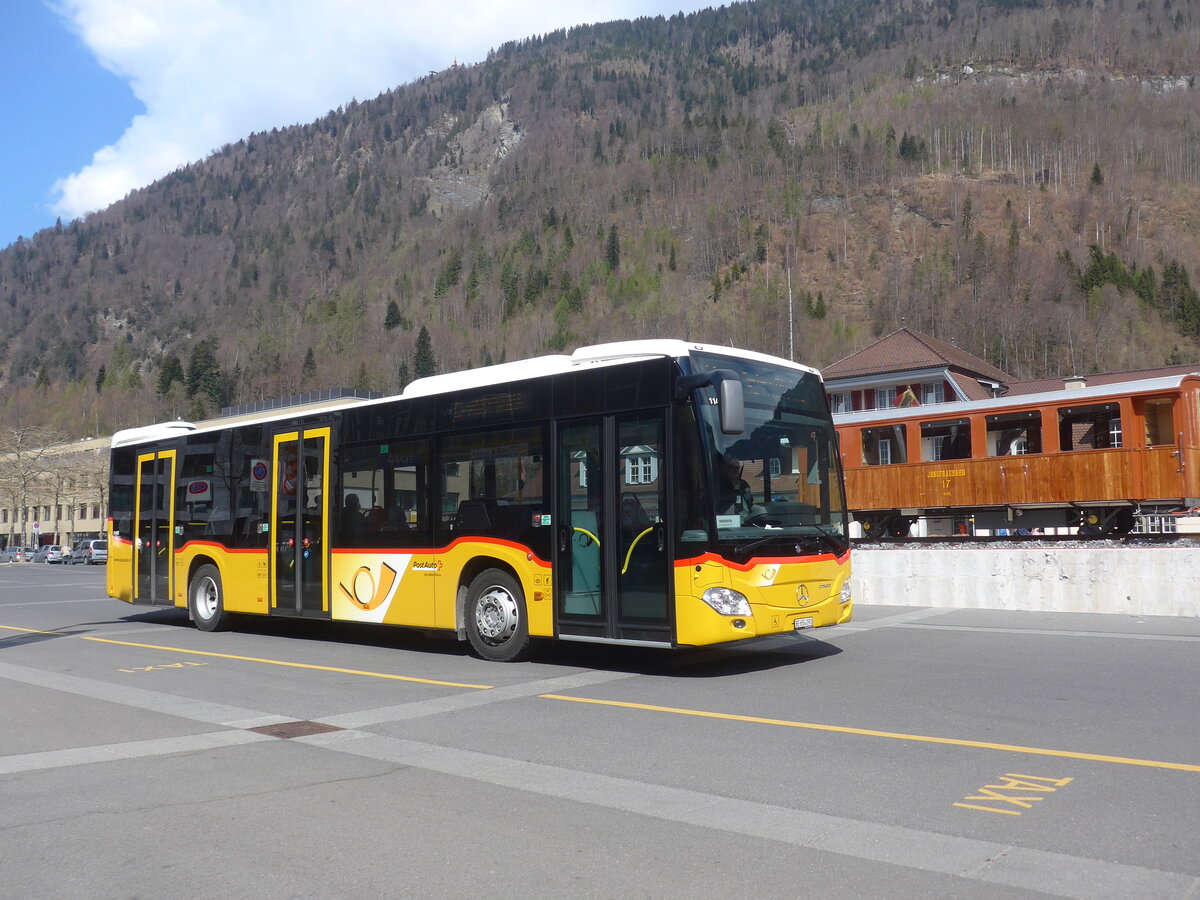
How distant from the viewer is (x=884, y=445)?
27.0 meters

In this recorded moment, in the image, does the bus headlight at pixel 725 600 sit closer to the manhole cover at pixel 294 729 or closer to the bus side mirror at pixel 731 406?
the bus side mirror at pixel 731 406

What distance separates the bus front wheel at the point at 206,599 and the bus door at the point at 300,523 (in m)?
1.75

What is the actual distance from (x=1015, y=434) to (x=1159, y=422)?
125 inches

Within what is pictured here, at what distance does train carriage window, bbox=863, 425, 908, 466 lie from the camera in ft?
87.4

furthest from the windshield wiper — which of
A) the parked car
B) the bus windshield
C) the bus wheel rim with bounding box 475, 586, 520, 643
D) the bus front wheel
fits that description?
the parked car

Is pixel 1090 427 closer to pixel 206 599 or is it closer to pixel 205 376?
pixel 206 599

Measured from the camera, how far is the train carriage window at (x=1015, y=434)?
23.7 m

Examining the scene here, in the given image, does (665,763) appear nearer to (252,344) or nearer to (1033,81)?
(252,344)

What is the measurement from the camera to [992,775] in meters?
5.96

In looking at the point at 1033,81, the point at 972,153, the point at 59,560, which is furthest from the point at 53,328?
the point at 1033,81

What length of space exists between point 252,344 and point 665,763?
159251 millimetres

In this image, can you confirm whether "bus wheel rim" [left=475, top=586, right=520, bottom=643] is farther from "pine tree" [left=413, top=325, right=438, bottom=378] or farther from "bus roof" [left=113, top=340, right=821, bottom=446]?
"pine tree" [left=413, top=325, right=438, bottom=378]

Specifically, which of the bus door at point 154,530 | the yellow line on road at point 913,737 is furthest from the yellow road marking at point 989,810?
the bus door at point 154,530

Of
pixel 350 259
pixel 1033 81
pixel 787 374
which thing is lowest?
pixel 787 374
